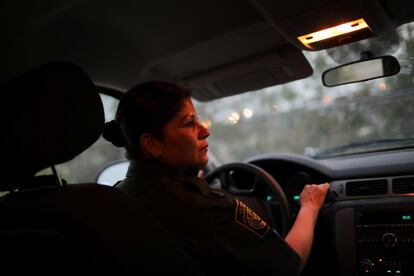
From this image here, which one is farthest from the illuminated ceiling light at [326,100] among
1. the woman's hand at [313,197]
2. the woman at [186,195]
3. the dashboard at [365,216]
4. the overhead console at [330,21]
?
the woman at [186,195]

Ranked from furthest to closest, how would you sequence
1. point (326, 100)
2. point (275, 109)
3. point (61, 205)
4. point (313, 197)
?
point (275, 109), point (326, 100), point (313, 197), point (61, 205)

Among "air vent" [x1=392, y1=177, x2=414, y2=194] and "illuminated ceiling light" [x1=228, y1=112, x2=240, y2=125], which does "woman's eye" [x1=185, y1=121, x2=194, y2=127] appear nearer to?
"air vent" [x1=392, y1=177, x2=414, y2=194]

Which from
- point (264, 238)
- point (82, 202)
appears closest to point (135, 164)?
point (82, 202)

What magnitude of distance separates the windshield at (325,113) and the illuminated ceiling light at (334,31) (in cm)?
27

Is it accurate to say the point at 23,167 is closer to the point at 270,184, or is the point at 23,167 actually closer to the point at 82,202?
the point at 82,202

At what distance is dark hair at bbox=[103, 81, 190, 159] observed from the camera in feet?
6.31

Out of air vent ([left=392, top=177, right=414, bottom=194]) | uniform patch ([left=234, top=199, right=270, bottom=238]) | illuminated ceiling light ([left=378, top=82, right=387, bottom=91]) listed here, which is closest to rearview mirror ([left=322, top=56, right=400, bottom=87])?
illuminated ceiling light ([left=378, top=82, right=387, bottom=91])

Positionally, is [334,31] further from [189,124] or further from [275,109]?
[275,109]

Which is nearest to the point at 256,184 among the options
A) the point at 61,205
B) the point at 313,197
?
the point at 313,197

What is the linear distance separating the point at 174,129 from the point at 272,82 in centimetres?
148

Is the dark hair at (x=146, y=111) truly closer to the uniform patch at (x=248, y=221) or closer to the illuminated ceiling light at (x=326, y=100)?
the uniform patch at (x=248, y=221)

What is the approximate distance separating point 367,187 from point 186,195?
1.36 m

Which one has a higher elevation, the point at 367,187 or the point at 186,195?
the point at 367,187

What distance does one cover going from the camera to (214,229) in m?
1.71
